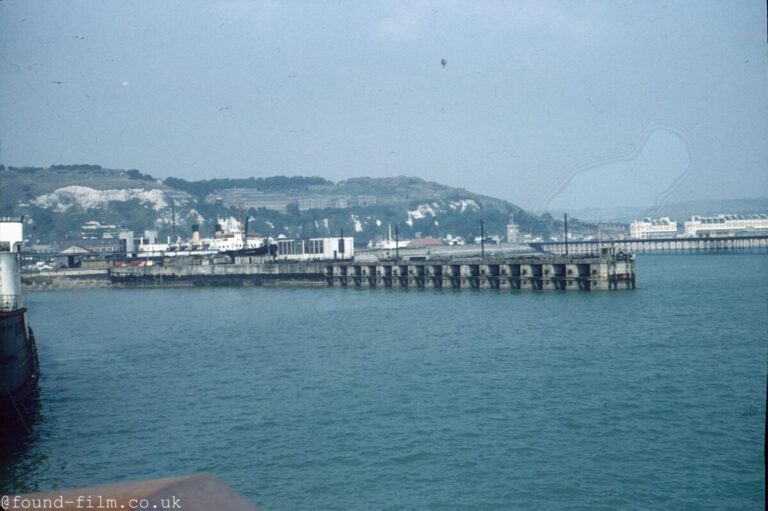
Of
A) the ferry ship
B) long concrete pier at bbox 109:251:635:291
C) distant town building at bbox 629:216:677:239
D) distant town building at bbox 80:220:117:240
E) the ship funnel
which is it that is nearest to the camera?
the ferry ship

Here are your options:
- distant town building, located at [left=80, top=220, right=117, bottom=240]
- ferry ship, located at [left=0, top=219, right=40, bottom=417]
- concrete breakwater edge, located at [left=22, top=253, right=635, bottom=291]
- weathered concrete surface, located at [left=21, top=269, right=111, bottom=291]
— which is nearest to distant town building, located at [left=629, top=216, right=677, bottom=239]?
concrete breakwater edge, located at [left=22, top=253, right=635, bottom=291]

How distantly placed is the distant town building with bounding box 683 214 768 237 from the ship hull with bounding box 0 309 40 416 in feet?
339

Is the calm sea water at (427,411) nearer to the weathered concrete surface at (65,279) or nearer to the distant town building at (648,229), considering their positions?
the weathered concrete surface at (65,279)

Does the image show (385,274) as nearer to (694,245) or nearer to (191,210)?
(694,245)

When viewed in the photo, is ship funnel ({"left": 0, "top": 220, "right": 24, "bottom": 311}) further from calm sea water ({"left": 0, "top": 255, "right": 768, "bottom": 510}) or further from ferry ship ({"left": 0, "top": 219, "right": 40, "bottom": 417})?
calm sea water ({"left": 0, "top": 255, "right": 768, "bottom": 510})

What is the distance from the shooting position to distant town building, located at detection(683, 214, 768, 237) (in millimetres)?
104500

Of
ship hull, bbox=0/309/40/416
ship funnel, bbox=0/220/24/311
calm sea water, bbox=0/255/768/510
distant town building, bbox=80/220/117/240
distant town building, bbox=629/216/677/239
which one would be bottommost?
calm sea water, bbox=0/255/768/510

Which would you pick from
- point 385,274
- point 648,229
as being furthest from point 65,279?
point 648,229

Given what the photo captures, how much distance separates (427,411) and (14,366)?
774 centimetres

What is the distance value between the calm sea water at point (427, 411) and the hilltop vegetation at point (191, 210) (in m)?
95.0

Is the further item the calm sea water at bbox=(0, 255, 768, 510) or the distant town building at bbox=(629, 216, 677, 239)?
the distant town building at bbox=(629, 216, 677, 239)

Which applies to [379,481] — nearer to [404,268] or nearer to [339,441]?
[339,441]

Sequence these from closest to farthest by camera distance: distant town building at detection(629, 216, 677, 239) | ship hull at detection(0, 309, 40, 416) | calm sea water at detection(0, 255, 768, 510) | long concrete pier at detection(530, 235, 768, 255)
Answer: calm sea water at detection(0, 255, 768, 510) < ship hull at detection(0, 309, 40, 416) < long concrete pier at detection(530, 235, 768, 255) < distant town building at detection(629, 216, 677, 239)

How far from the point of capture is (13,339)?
14375 mm
